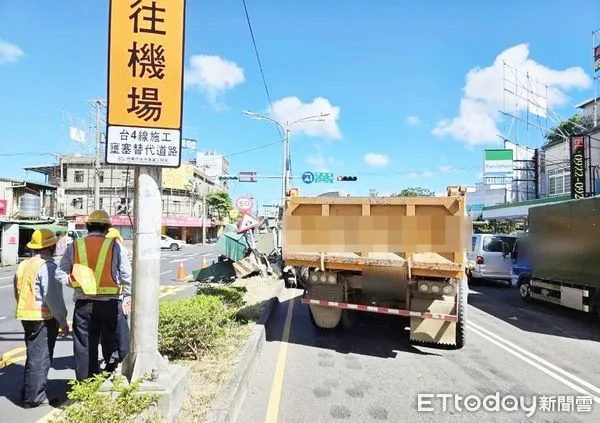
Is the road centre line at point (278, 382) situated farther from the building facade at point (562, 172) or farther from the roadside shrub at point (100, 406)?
the building facade at point (562, 172)

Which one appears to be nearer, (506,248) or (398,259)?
(398,259)

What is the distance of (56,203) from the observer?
42.4 m

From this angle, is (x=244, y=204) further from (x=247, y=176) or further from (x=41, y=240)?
(x=247, y=176)

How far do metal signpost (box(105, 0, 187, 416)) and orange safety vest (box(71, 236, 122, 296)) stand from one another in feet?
2.39

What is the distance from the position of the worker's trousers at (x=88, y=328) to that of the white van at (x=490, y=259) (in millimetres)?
13343

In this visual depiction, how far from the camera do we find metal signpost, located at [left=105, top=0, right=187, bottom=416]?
4.17m

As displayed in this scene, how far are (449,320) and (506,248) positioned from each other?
9.67m

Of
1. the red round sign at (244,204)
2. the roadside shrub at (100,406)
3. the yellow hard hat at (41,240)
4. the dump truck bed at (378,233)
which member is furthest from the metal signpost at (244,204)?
the roadside shrub at (100,406)

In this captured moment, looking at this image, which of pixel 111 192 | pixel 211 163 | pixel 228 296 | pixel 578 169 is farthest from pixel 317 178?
pixel 211 163

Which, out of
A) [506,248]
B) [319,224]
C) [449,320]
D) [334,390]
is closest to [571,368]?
[449,320]

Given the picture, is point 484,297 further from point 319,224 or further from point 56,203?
point 56,203

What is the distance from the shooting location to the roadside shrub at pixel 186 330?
5.43m

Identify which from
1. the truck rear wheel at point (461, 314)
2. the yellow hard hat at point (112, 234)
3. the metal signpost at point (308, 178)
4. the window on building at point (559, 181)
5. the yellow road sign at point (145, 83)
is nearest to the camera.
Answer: the yellow road sign at point (145, 83)

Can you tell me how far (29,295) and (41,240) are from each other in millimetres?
576
